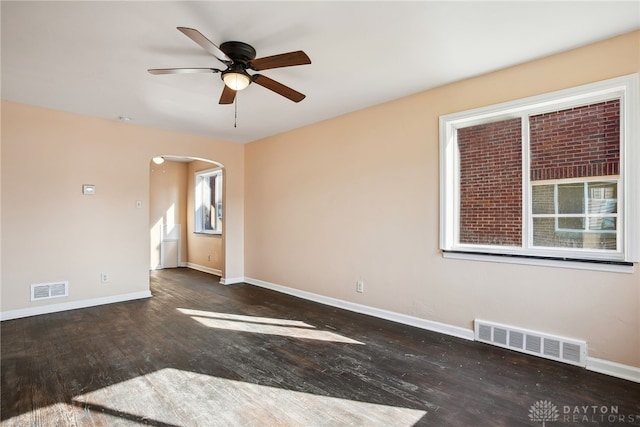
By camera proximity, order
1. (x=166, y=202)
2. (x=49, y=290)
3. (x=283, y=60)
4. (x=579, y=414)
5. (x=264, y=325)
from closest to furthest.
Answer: (x=579, y=414), (x=283, y=60), (x=264, y=325), (x=49, y=290), (x=166, y=202)

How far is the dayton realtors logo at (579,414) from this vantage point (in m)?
1.99

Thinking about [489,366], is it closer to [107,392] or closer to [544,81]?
[544,81]

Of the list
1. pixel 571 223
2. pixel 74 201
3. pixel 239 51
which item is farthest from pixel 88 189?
pixel 571 223

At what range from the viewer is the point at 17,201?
3949 mm

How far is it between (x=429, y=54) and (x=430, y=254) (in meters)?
2.04

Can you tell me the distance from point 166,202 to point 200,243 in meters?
1.35

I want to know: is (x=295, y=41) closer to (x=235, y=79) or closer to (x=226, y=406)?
(x=235, y=79)

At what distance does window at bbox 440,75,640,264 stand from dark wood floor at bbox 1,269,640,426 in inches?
42.2

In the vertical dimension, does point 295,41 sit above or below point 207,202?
above

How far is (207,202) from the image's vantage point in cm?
766

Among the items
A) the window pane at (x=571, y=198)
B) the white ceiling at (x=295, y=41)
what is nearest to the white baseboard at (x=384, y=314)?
the window pane at (x=571, y=198)

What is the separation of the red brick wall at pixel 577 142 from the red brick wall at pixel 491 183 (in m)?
0.17

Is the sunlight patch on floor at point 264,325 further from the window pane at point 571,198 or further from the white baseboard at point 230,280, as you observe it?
the window pane at point 571,198

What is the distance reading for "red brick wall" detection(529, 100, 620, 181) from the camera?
262 centimetres
